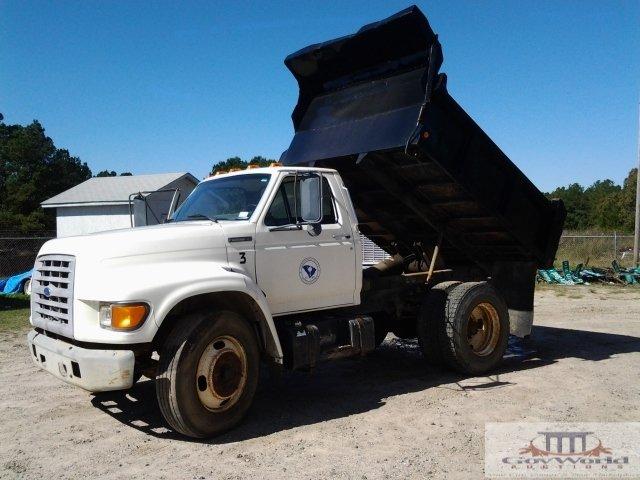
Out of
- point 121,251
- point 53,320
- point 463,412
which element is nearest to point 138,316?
point 121,251

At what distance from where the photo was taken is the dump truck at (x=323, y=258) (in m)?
4.80

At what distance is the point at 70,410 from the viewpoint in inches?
238

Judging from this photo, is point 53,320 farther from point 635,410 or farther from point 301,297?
point 635,410

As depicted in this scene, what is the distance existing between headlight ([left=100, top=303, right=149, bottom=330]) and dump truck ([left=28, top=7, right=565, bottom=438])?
11 mm

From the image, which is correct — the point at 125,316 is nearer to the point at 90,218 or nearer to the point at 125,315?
the point at 125,315

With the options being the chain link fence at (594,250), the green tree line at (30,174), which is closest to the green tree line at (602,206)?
the chain link fence at (594,250)

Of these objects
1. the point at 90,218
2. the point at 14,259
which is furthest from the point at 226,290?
the point at 90,218

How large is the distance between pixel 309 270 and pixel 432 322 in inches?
85.9

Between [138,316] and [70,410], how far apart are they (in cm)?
218

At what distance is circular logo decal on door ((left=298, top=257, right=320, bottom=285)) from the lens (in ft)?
19.5

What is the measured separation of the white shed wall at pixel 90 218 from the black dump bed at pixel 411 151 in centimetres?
1958

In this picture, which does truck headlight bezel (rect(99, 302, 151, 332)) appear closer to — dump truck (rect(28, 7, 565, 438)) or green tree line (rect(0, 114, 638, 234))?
dump truck (rect(28, 7, 565, 438))

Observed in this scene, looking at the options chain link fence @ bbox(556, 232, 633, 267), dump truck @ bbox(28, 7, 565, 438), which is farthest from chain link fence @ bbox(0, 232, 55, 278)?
chain link fence @ bbox(556, 232, 633, 267)

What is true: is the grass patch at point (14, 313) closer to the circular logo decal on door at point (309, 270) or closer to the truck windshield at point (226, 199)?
the truck windshield at point (226, 199)
